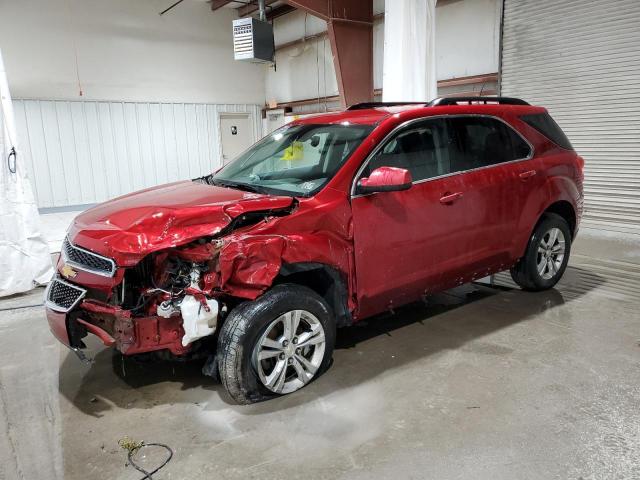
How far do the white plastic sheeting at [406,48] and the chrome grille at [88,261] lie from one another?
431 centimetres

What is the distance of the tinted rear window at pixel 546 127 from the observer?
160 inches

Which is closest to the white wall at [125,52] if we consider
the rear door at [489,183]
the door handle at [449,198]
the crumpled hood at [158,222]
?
the crumpled hood at [158,222]

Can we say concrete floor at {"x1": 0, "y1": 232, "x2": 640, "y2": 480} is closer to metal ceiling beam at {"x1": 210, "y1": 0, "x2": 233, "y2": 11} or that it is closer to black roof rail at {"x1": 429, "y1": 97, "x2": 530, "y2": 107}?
black roof rail at {"x1": 429, "y1": 97, "x2": 530, "y2": 107}

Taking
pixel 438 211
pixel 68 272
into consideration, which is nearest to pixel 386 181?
pixel 438 211

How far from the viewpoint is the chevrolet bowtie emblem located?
2.73m

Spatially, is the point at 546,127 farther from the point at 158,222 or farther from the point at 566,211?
the point at 158,222

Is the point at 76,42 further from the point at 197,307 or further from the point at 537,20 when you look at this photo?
the point at 197,307

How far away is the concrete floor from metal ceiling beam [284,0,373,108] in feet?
15.6

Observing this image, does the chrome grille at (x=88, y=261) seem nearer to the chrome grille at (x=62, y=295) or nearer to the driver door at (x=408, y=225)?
the chrome grille at (x=62, y=295)

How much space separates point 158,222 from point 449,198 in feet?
6.31

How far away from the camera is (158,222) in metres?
2.56

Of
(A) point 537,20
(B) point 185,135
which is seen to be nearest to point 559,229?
(A) point 537,20

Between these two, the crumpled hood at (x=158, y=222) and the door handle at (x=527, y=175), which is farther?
the door handle at (x=527, y=175)

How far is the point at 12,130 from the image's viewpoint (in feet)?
15.9
